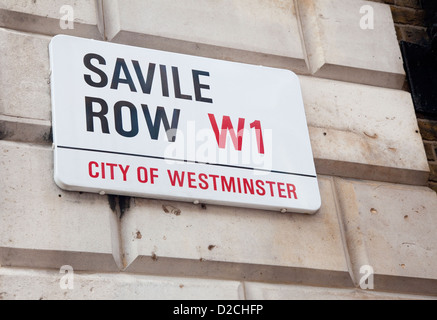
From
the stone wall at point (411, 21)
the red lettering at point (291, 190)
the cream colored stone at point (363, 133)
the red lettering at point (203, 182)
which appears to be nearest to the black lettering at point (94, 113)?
the red lettering at point (203, 182)

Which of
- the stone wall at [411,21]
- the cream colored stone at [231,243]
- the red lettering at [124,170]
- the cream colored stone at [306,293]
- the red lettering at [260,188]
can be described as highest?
the stone wall at [411,21]

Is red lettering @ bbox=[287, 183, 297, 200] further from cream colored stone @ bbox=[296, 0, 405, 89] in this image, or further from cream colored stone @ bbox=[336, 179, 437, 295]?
cream colored stone @ bbox=[296, 0, 405, 89]

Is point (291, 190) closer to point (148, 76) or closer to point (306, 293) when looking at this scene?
point (306, 293)

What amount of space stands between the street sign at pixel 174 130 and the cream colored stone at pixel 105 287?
1.00ft

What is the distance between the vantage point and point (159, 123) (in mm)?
3236

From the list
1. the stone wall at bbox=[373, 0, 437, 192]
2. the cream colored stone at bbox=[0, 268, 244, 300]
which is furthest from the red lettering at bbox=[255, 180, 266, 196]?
the stone wall at bbox=[373, 0, 437, 192]

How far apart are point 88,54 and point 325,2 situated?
132cm

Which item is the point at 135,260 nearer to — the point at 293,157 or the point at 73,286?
the point at 73,286

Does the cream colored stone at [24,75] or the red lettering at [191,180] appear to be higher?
the cream colored stone at [24,75]

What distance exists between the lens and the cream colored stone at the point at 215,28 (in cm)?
356

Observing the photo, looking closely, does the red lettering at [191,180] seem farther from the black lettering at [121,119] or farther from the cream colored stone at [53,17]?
the cream colored stone at [53,17]

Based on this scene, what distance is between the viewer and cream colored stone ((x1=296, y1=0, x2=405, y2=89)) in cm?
389

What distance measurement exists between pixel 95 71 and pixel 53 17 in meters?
0.34

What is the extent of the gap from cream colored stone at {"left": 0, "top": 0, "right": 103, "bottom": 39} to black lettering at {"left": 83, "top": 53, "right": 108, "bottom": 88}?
19 centimetres
